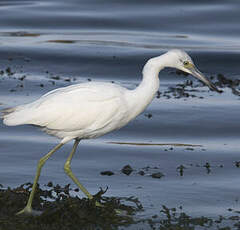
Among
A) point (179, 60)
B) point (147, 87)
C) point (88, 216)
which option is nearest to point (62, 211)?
point (88, 216)

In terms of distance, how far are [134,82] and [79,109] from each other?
6.06 metres

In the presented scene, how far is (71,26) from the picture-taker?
60.3 feet

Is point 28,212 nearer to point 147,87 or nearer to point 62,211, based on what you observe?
point 62,211

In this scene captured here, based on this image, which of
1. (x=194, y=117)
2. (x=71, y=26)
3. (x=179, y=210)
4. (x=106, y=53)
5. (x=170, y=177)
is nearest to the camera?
(x=179, y=210)

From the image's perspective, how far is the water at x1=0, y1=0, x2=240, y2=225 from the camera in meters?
Answer: 8.66

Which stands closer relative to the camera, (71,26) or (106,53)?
(106,53)

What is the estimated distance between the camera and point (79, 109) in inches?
306

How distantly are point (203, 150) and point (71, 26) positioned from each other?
9.04 meters

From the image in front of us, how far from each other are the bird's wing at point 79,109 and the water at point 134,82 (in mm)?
993

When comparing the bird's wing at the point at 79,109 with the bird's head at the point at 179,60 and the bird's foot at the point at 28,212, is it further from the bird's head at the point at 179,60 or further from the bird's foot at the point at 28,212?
the bird's foot at the point at 28,212

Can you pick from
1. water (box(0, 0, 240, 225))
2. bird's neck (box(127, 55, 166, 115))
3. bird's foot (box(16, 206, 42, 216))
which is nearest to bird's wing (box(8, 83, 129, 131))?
bird's neck (box(127, 55, 166, 115))

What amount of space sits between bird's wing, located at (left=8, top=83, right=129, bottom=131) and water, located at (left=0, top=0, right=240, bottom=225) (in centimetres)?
99

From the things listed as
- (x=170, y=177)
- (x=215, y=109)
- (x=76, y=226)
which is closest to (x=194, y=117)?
(x=215, y=109)

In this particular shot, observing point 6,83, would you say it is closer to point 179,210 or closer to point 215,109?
point 215,109
